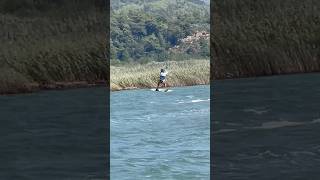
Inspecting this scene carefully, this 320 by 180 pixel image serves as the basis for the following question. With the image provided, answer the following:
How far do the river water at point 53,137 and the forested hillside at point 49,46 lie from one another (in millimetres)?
2216

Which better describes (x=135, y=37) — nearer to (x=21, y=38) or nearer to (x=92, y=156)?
(x=21, y=38)

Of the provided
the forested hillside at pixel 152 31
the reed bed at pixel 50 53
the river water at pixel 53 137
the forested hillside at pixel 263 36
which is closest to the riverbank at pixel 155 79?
→ the forested hillside at pixel 263 36

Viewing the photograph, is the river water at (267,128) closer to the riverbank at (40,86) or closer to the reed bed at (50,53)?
the riverbank at (40,86)

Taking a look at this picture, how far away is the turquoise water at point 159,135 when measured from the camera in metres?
12.2

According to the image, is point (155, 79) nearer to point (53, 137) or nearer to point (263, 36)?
point (263, 36)

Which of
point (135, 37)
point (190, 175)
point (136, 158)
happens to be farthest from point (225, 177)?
point (135, 37)

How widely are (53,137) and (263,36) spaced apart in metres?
18.6

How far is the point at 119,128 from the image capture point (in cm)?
2062

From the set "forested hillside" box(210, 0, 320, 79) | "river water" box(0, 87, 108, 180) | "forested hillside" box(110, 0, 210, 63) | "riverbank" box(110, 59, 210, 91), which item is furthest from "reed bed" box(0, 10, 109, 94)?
"forested hillside" box(110, 0, 210, 63)

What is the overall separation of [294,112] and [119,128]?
5511mm

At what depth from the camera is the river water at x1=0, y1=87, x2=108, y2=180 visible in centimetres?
985

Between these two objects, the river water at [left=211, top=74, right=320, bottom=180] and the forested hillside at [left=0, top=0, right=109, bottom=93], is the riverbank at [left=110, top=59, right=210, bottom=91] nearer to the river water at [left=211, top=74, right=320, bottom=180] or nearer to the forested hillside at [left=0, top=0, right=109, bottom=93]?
the forested hillside at [left=0, top=0, right=109, bottom=93]

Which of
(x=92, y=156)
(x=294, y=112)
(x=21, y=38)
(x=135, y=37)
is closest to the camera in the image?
(x=92, y=156)

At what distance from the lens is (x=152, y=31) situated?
225 feet
